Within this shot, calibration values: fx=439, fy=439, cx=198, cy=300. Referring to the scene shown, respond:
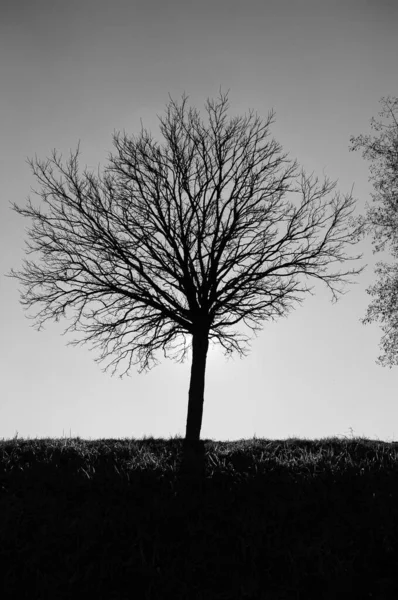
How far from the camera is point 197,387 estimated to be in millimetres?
11516

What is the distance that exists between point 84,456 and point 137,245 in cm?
574

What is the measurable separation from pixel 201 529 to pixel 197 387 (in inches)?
224

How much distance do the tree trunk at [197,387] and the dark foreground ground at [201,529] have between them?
298 centimetres

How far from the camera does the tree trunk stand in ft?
37.1

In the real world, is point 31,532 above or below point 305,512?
below

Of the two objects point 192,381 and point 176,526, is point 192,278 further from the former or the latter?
point 176,526

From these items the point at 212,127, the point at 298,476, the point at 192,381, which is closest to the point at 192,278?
the point at 192,381

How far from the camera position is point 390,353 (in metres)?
17.3

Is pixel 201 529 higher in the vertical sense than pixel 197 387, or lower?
lower

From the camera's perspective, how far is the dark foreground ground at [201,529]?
494cm

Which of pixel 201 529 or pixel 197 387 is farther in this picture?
pixel 197 387

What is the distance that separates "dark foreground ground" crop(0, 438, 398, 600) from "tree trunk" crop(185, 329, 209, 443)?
2982 millimetres

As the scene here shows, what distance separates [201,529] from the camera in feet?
19.3

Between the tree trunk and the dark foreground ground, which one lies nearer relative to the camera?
the dark foreground ground
